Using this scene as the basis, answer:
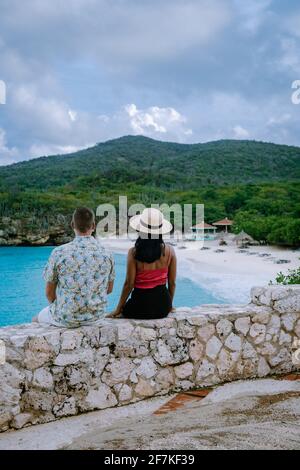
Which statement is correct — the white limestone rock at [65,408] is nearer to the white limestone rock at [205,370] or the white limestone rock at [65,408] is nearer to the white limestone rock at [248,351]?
the white limestone rock at [205,370]

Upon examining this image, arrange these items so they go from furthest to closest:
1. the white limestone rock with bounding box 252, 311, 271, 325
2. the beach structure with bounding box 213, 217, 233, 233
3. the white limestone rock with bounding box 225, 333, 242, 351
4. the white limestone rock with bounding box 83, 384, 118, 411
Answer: the beach structure with bounding box 213, 217, 233, 233
the white limestone rock with bounding box 252, 311, 271, 325
the white limestone rock with bounding box 225, 333, 242, 351
the white limestone rock with bounding box 83, 384, 118, 411

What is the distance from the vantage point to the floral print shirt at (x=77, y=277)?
11.2 feet

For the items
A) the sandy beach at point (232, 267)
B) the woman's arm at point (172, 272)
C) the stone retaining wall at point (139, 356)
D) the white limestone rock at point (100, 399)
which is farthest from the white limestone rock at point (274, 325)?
the sandy beach at point (232, 267)

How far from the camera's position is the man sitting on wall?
3414 mm

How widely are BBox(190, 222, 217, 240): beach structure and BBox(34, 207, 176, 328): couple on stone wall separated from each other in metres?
35.8

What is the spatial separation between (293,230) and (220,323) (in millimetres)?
24960

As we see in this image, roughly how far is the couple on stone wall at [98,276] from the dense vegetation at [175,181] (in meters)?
25.1

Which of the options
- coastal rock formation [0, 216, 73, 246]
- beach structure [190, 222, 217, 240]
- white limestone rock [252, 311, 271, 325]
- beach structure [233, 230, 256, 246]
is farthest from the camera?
beach structure [190, 222, 217, 240]

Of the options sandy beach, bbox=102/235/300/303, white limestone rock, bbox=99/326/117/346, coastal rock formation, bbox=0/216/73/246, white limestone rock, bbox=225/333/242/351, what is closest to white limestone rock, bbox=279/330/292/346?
white limestone rock, bbox=225/333/242/351

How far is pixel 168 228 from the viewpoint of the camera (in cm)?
389

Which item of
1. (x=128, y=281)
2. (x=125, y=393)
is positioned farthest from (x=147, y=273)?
(x=125, y=393)

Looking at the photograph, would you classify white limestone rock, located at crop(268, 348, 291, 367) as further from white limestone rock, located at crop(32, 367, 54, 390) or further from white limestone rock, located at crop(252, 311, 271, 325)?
white limestone rock, located at crop(32, 367, 54, 390)

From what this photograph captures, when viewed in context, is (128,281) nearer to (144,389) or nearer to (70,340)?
(70,340)

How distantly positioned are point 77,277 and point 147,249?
659 millimetres
